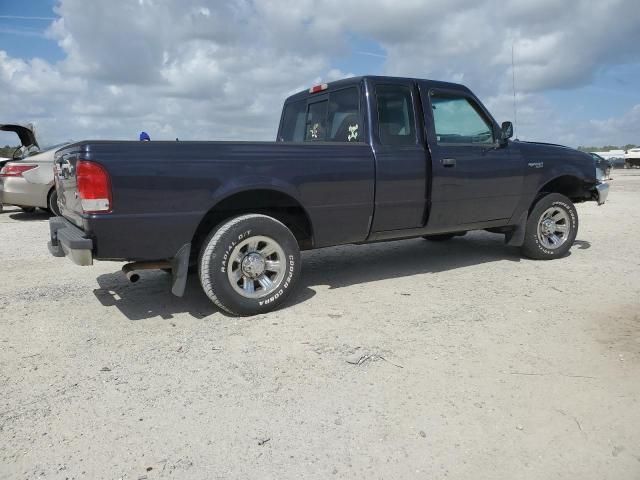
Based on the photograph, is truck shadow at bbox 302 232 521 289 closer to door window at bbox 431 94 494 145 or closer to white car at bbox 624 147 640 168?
door window at bbox 431 94 494 145

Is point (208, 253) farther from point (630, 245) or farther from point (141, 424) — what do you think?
point (630, 245)

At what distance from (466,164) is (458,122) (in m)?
0.49

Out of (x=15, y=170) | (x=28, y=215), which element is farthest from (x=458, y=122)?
(x=28, y=215)

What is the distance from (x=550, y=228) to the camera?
20.1ft

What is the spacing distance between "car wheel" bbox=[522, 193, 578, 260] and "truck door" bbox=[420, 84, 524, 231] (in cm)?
39

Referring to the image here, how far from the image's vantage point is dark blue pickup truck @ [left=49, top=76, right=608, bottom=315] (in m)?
3.71

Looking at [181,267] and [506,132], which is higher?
[506,132]

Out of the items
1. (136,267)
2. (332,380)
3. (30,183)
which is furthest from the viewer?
(30,183)

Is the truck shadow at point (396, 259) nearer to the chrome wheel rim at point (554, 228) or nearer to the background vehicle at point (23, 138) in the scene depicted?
the chrome wheel rim at point (554, 228)

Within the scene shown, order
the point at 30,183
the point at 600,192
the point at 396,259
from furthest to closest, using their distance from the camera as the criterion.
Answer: the point at 30,183 < the point at 600,192 < the point at 396,259

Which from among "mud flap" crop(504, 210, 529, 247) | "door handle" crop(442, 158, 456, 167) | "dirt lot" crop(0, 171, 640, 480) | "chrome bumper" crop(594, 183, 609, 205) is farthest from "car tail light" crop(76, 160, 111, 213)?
"chrome bumper" crop(594, 183, 609, 205)

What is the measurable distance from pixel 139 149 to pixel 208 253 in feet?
2.97

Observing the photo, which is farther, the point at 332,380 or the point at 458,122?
the point at 458,122

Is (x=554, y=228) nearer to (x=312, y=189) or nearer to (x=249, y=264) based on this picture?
(x=312, y=189)
